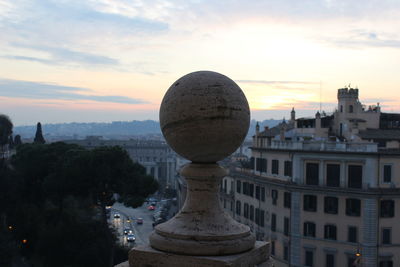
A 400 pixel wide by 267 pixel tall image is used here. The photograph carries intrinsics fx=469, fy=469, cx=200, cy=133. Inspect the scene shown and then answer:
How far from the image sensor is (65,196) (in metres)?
35.7

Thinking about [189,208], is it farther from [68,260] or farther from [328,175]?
[328,175]

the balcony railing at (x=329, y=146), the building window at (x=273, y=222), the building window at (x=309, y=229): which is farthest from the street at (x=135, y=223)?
the balcony railing at (x=329, y=146)

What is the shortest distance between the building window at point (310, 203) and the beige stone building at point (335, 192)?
2.9 inches

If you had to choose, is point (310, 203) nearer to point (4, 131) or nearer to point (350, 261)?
point (350, 261)

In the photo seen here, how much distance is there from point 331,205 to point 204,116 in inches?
1198

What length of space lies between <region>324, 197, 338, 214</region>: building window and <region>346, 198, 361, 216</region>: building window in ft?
2.76

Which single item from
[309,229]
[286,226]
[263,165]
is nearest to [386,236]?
[309,229]

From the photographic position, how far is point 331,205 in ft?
113

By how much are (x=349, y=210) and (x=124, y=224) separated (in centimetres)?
3710

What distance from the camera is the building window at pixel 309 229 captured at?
35394 mm

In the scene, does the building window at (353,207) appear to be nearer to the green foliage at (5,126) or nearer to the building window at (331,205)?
the building window at (331,205)

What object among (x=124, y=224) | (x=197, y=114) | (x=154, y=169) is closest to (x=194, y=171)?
(x=197, y=114)

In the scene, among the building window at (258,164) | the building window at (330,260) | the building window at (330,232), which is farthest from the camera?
the building window at (258,164)

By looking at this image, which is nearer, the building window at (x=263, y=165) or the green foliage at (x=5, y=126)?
the building window at (x=263, y=165)
